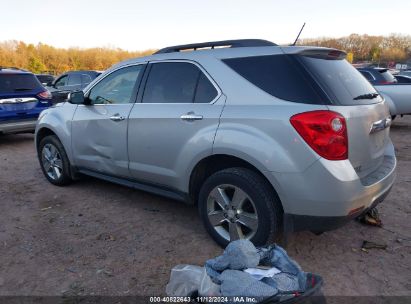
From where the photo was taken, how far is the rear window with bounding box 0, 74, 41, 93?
7586 millimetres

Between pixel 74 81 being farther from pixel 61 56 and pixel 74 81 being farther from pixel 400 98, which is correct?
pixel 61 56

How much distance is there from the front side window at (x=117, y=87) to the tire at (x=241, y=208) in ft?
4.88

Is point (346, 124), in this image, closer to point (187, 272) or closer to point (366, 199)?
point (366, 199)

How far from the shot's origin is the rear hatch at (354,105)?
107 inches

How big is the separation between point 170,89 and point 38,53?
58.3 metres

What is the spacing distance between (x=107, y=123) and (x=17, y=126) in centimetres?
451

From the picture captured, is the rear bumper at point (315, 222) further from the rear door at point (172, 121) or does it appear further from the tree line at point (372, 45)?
the tree line at point (372, 45)

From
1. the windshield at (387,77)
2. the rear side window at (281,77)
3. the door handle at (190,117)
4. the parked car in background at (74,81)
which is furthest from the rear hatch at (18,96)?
the windshield at (387,77)

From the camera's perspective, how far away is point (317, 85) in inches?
107

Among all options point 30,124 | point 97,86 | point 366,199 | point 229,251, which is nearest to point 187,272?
point 229,251

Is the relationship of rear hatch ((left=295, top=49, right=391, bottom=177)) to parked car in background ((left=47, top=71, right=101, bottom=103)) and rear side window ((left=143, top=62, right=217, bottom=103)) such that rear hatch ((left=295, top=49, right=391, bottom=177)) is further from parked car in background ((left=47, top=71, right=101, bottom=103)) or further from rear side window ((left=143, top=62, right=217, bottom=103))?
parked car in background ((left=47, top=71, right=101, bottom=103))

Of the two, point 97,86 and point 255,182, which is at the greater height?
point 97,86

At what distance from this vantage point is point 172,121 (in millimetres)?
3424

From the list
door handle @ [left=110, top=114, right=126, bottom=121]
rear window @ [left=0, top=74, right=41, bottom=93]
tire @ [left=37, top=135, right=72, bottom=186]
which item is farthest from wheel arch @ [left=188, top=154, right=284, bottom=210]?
rear window @ [left=0, top=74, right=41, bottom=93]
